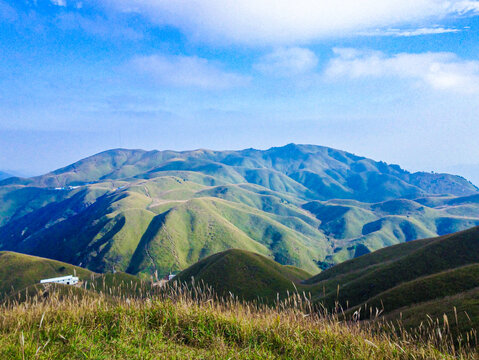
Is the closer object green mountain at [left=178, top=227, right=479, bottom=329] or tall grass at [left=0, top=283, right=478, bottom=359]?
tall grass at [left=0, top=283, right=478, bottom=359]

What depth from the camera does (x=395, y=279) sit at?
49.5 meters

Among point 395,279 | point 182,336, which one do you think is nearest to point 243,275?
point 395,279

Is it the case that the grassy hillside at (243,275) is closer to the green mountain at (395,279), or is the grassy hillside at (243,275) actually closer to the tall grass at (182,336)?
the green mountain at (395,279)

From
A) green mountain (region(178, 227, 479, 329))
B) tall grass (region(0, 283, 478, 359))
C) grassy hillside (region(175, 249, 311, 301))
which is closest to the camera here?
tall grass (region(0, 283, 478, 359))

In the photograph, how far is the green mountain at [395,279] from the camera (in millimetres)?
26334

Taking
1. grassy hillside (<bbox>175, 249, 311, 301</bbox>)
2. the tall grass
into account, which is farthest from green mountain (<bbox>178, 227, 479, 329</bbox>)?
the tall grass

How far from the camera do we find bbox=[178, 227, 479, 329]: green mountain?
2633 cm

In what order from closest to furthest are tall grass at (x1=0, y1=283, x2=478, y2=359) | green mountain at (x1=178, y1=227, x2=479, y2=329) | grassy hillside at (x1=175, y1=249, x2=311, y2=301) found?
tall grass at (x1=0, y1=283, x2=478, y2=359), green mountain at (x1=178, y1=227, x2=479, y2=329), grassy hillside at (x1=175, y1=249, x2=311, y2=301)

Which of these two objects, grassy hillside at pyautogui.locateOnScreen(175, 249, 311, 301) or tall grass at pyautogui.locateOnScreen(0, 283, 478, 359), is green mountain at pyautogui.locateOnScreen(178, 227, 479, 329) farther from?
tall grass at pyautogui.locateOnScreen(0, 283, 478, 359)

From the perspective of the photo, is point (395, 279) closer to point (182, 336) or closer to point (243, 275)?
point (243, 275)

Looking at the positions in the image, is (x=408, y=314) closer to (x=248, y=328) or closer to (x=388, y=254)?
(x=248, y=328)

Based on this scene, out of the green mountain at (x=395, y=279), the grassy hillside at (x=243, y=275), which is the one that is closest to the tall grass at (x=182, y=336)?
the green mountain at (x=395, y=279)

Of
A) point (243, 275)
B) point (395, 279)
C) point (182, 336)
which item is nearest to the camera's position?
point (182, 336)

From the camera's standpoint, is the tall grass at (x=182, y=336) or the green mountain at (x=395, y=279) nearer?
the tall grass at (x=182, y=336)
